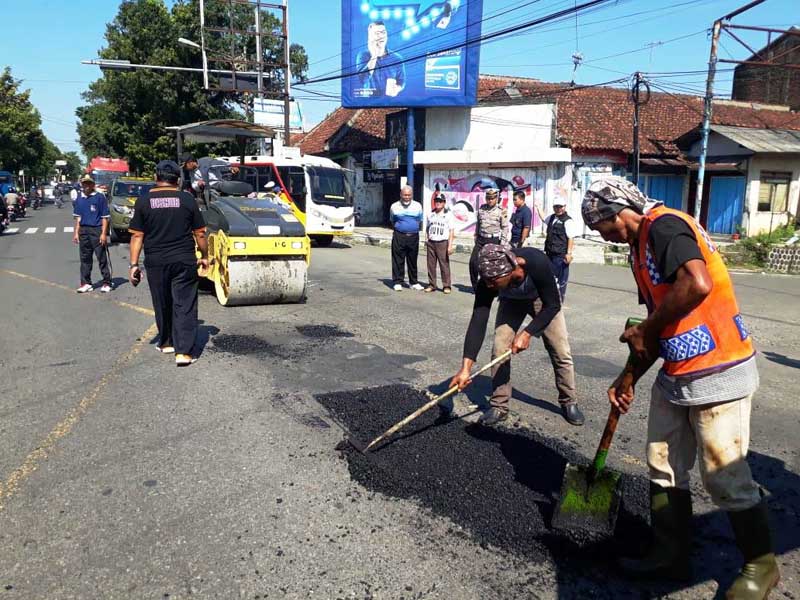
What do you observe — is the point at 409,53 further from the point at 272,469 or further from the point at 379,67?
the point at 272,469

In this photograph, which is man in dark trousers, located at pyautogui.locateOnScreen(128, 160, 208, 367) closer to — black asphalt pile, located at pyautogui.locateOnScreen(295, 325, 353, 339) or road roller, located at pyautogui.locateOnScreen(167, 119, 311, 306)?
black asphalt pile, located at pyautogui.locateOnScreen(295, 325, 353, 339)

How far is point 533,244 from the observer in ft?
64.1

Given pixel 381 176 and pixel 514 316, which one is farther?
pixel 381 176

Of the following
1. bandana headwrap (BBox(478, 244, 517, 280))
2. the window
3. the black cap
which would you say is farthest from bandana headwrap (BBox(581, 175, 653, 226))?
the window

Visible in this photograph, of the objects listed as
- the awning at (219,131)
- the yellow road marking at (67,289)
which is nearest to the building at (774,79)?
the awning at (219,131)

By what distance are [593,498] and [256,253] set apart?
19.5 ft

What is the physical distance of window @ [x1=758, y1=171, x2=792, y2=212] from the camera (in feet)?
68.8

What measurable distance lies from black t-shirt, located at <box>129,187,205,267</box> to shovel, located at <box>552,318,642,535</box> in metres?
4.29

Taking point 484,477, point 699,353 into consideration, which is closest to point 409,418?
point 484,477

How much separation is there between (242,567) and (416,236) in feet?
26.4

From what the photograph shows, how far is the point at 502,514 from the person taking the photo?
10.5 feet

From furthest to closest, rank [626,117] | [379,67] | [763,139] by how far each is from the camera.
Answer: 1. [626,117]
2. [379,67]
3. [763,139]

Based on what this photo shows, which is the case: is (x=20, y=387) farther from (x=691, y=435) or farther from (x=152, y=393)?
(x=691, y=435)

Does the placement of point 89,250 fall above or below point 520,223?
below
